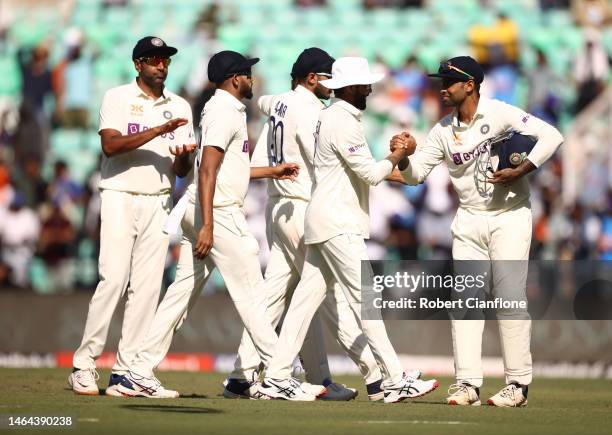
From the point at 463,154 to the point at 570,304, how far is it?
6.42 meters

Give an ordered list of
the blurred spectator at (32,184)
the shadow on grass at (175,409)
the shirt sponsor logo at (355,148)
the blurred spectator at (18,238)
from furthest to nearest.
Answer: the blurred spectator at (32,184)
the blurred spectator at (18,238)
the shirt sponsor logo at (355,148)
the shadow on grass at (175,409)

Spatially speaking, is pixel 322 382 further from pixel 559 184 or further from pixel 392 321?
pixel 559 184

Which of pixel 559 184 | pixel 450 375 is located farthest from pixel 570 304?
pixel 559 184

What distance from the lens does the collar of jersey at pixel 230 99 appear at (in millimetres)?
9270

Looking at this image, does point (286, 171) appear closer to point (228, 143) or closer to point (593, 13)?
point (228, 143)

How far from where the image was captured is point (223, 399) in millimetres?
9383

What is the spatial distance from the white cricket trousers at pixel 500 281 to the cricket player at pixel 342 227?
50cm

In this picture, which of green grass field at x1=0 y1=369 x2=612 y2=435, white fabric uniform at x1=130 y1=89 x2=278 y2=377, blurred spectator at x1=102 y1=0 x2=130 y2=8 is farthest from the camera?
blurred spectator at x1=102 y1=0 x2=130 y2=8

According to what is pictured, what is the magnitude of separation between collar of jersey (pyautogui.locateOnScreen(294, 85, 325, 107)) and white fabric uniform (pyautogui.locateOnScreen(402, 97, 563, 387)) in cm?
96

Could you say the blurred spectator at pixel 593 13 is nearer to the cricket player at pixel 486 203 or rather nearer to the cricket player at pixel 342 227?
the cricket player at pixel 486 203

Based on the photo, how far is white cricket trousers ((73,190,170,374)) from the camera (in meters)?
9.52

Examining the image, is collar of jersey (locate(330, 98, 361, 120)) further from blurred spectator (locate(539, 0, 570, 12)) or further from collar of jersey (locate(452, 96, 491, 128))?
blurred spectator (locate(539, 0, 570, 12))

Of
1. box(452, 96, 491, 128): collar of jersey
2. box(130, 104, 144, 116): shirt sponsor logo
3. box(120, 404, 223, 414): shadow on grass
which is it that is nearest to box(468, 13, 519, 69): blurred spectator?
box(452, 96, 491, 128): collar of jersey

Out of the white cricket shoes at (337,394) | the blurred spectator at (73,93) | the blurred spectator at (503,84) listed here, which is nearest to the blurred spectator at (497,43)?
the blurred spectator at (503,84)
